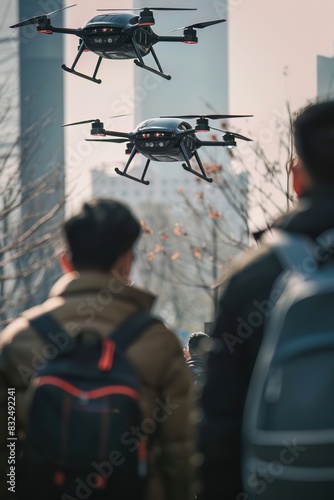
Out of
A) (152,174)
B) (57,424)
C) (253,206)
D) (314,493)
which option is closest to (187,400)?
(57,424)

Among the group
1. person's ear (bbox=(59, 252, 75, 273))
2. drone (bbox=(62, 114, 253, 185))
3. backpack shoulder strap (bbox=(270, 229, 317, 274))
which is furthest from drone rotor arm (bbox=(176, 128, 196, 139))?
backpack shoulder strap (bbox=(270, 229, 317, 274))

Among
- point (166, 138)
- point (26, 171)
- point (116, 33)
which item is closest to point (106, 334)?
point (116, 33)

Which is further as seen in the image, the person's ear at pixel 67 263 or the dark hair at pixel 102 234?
the person's ear at pixel 67 263

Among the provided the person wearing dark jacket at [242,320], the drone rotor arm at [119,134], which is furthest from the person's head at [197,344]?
the drone rotor arm at [119,134]

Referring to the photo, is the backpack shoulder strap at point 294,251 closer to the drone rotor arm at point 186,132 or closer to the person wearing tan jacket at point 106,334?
the person wearing tan jacket at point 106,334

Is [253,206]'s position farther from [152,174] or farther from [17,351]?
[152,174]

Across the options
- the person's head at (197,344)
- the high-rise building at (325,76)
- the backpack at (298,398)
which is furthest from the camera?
the high-rise building at (325,76)
